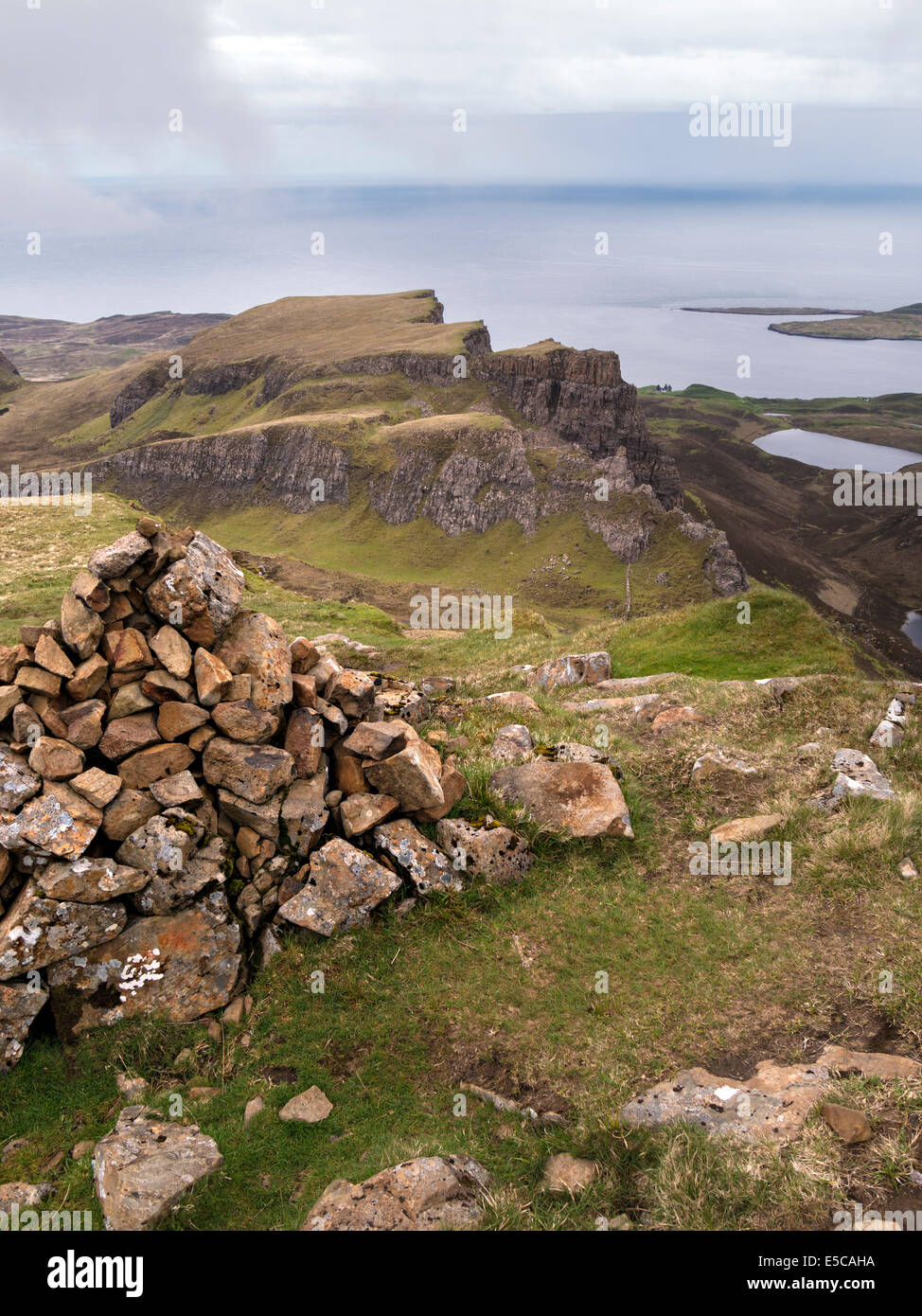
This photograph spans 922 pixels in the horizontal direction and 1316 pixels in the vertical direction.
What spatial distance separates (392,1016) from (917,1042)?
742cm

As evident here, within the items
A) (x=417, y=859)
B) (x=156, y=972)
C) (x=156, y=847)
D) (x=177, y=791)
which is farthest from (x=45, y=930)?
(x=417, y=859)

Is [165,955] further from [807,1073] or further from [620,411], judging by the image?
[620,411]

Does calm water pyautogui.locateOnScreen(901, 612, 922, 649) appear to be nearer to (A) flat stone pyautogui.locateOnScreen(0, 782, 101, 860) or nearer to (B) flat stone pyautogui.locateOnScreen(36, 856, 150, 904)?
(B) flat stone pyautogui.locateOnScreen(36, 856, 150, 904)

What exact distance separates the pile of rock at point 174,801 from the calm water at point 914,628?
6102 inches

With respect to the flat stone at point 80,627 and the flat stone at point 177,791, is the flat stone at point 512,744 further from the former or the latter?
the flat stone at point 80,627

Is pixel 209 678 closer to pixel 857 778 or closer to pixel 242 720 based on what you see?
pixel 242 720

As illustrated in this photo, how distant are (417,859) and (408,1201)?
5940 millimetres

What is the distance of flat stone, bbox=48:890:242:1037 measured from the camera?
11.0 meters

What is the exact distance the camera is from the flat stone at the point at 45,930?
35.3 ft

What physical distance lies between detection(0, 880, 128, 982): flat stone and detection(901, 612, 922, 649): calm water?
159313 millimetres

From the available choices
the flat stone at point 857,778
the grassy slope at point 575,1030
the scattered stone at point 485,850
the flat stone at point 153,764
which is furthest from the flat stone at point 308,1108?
the flat stone at point 857,778

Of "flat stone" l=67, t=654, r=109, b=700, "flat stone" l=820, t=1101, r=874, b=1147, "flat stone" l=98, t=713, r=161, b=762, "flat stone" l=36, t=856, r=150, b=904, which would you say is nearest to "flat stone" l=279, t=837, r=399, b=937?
"flat stone" l=36, t=856, r=150, b=904
